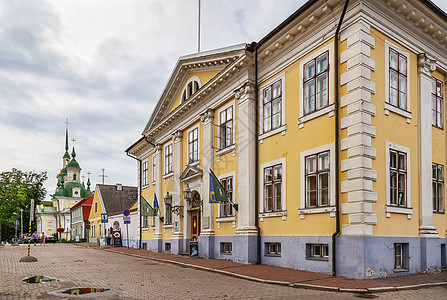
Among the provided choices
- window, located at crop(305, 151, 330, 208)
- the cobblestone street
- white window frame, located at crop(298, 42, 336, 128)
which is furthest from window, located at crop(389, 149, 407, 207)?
the cobblestone street

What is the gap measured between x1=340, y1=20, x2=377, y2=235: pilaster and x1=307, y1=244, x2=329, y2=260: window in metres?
1.34

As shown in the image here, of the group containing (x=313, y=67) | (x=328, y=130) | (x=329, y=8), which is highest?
(x=329, y=8)

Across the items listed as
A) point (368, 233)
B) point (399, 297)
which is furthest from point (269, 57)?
point (399, 297)

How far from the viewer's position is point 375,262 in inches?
506

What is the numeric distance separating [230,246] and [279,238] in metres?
4.17

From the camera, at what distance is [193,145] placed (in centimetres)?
2475

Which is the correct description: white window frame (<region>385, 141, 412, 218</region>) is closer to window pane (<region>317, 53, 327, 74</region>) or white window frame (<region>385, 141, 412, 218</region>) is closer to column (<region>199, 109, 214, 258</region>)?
window pane (<region>317, 53, 327, 74</region>)

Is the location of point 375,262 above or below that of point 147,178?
below

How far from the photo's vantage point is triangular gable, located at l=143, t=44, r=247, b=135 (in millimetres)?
20634

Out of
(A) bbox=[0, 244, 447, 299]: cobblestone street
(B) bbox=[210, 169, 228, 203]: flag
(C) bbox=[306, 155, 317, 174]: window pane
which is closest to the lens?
(A) bbox=[0, 244, 447, 299]: cobblestone street

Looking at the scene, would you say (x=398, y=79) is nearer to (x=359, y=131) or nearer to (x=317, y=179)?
(x=359, y=131)

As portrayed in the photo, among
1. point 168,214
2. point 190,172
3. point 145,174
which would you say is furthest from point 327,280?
point 145,174

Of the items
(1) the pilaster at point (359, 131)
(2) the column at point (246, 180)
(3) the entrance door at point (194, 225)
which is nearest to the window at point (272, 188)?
(2) the column at point (246, 180)

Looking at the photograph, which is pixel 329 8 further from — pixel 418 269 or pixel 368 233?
pixel 418 269
